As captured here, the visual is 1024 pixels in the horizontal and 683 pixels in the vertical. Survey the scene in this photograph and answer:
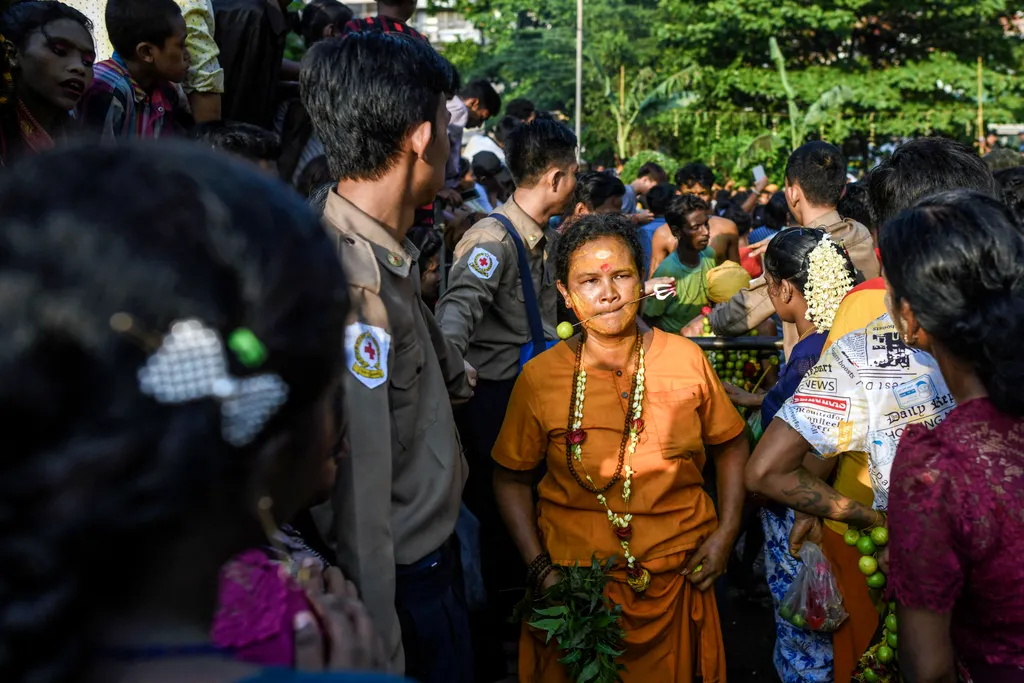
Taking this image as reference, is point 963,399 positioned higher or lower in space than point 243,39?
lower

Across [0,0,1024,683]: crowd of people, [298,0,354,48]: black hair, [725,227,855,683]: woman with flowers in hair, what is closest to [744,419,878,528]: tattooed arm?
[0,0,1024,683]: crowd of people

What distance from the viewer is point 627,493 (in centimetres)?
329

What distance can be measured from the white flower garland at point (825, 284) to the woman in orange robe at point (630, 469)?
594 mm

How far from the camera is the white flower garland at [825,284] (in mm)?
3648

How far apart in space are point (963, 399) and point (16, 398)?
6.65 ft

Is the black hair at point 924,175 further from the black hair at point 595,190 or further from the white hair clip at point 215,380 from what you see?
the black hair at point 595,190

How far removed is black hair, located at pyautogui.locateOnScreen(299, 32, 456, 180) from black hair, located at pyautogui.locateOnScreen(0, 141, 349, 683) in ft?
4.77

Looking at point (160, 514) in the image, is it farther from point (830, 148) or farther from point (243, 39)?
point (830, 148)

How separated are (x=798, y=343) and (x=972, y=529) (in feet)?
5.82

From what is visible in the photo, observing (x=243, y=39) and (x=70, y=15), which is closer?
(x=70, y=15)

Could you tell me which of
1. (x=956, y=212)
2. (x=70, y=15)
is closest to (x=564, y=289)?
(x=956, y=212)

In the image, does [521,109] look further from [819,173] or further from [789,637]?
[789,637]

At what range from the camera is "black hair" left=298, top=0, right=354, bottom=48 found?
21.3 feet

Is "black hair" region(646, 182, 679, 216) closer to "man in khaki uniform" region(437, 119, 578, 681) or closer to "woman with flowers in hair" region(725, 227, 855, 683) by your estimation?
"man in khaki uniform" region(437, 119, 578, 681)
